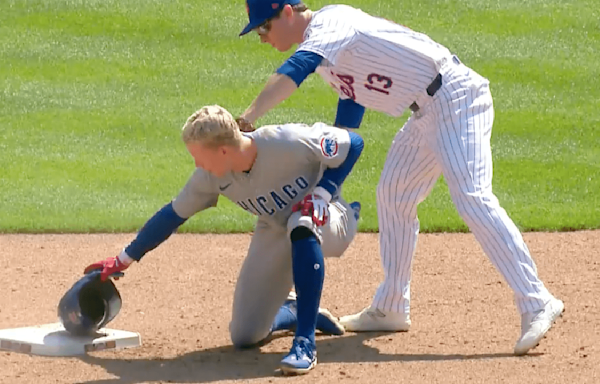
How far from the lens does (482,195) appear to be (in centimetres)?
498

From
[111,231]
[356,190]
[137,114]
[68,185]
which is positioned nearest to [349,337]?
[111,231]

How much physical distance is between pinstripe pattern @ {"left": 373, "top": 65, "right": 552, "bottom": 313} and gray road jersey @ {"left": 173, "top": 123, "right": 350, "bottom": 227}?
412mm

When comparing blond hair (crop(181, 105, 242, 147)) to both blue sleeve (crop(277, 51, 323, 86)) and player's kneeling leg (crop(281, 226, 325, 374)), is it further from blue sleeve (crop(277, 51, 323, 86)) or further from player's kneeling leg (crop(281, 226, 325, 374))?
player's kneeling leg (crop(281, 226, 325, 374))

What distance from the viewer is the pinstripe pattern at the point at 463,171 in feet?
16.3

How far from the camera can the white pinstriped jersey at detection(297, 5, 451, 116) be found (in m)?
5.04

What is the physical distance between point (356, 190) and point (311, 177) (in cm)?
366

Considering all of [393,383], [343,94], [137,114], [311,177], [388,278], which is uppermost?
[137,114]

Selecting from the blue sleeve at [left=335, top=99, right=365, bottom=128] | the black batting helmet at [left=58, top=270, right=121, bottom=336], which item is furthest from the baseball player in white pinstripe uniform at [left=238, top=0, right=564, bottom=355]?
the black batting helmet at [left=58, top=270, right=121, bottom=336]

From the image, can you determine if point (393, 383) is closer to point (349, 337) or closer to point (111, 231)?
point (349, 337)

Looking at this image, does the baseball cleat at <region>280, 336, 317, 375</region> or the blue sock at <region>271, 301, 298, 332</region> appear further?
the blue sock at <region>271, 301, 298, 332</region>

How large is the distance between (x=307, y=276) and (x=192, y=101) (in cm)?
591

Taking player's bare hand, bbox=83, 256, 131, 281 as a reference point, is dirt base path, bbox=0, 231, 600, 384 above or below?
below

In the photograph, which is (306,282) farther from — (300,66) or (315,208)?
(300,66)

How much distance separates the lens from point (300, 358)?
187 inches
